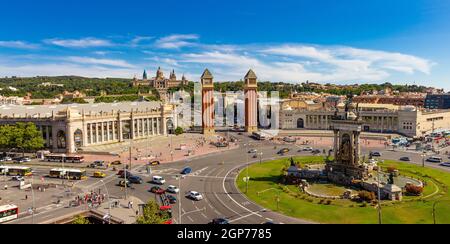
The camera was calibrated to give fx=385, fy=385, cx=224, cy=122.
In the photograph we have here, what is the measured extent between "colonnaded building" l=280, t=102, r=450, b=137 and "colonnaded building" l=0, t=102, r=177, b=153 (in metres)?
45.8

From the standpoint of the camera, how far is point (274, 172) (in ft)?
229

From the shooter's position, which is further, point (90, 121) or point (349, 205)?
point (90, 121)

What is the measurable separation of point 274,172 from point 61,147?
5569 centimetres

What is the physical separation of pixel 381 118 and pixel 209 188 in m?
87.8

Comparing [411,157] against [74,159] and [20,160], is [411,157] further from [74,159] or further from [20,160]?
[20,160]

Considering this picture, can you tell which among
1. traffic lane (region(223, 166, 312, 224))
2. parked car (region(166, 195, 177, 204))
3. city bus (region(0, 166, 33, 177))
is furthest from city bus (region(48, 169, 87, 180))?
traffic lane (region(223, 166, 312, 224))

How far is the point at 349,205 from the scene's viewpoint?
4869 centimetres

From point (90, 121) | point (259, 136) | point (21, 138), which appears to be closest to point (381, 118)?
point (259, 136)

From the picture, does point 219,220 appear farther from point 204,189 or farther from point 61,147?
point 61,147

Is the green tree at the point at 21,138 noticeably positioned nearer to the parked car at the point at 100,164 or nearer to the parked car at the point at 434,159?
the parked car at the point at 100,164

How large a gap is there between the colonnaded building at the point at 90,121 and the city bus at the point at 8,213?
162ft

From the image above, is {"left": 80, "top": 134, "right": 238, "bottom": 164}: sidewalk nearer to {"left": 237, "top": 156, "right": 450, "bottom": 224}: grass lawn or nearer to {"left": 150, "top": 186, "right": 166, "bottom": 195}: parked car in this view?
{"left": 150, "top": 186, "right": 166, "bottom": 195}: parked car

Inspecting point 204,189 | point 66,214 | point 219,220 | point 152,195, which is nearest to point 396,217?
point 219,220

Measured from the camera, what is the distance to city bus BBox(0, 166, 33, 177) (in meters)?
69.5
